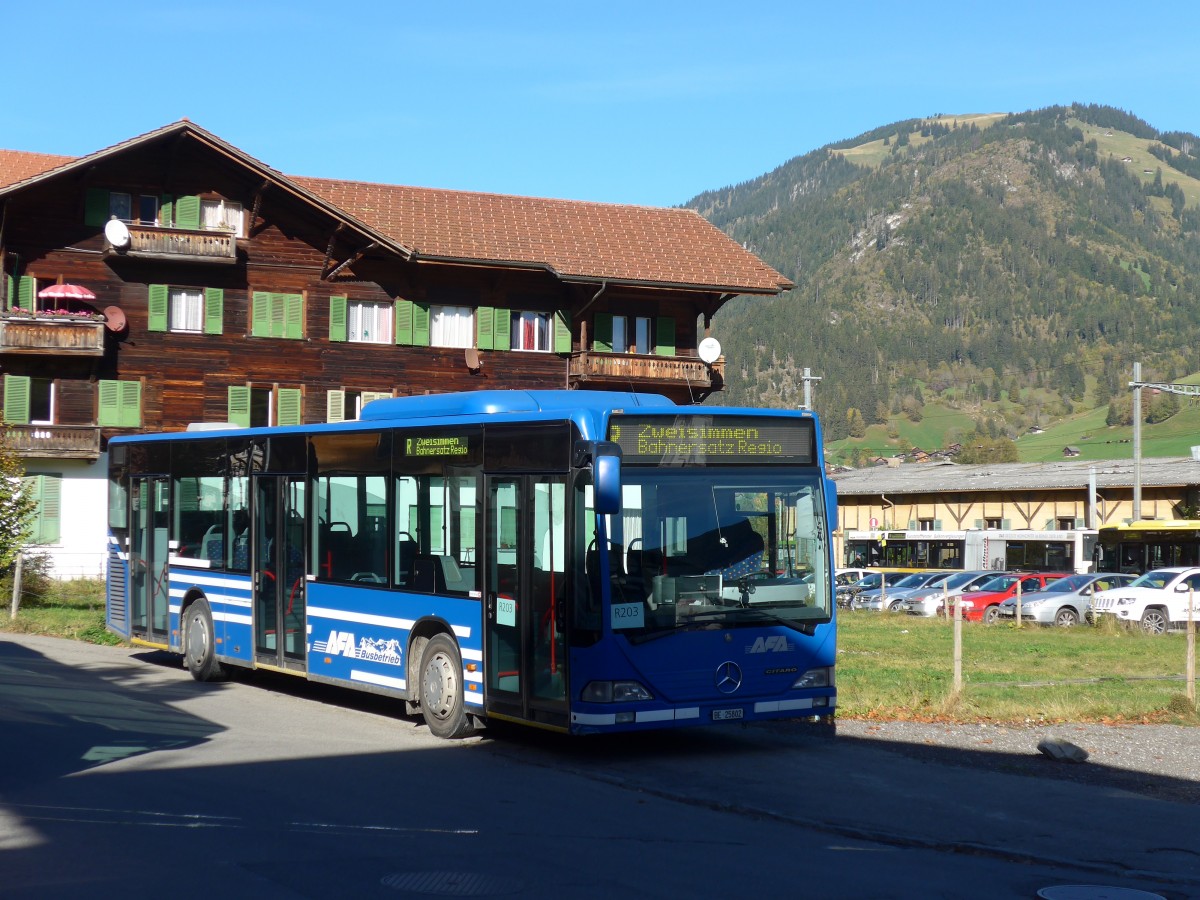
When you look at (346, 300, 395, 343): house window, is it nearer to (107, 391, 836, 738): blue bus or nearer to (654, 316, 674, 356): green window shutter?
(654, 316, 674, 356): green window shutter

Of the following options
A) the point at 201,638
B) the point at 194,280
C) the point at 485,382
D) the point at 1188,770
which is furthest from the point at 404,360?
the point at 1188,770

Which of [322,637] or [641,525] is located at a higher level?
[641,525]

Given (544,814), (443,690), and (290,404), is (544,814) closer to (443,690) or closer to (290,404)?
(443,690)

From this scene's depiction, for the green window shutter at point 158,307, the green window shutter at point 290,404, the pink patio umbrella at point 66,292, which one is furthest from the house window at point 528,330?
the pink patio umbrella at point 66,292

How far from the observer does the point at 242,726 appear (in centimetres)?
1439

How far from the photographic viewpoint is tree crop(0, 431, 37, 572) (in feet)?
95.1

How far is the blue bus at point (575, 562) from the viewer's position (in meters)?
12.1

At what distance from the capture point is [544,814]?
32.9 ft

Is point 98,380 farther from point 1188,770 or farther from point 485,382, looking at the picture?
point 1188,770

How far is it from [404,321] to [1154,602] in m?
23.2

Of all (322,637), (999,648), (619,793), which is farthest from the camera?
(999,648)

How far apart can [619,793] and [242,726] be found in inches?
192

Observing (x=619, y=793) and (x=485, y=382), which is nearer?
(x=619, y=793)

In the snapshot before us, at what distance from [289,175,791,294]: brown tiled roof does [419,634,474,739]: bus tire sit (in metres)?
32.0
